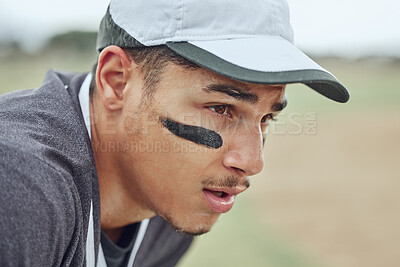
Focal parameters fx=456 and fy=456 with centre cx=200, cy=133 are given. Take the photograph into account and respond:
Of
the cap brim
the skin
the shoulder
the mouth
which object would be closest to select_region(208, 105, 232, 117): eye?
the skin

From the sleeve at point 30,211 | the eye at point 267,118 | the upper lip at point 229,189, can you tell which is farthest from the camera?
the eye at point 267,118

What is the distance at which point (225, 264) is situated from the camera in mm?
4641

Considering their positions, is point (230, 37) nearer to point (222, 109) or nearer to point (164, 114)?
point (222, 109)

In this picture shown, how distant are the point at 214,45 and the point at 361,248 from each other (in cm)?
425

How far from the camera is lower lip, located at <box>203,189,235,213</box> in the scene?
77.5 inches

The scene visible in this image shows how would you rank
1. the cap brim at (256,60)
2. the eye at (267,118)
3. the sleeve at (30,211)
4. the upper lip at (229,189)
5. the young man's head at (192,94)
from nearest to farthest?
the sleeve at (30,211) → the cap brim at (256,60) → the young man's head at (192,94) → the upper lip at (229,189) → the eye at (267,118)

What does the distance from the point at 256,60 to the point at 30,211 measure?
96cm

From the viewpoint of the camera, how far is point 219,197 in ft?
6.64

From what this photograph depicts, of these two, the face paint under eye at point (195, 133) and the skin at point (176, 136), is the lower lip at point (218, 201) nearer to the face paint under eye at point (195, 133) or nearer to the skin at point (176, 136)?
the skin at point (176, 136)

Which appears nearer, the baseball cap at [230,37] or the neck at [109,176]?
the baseball cap at [230,37]

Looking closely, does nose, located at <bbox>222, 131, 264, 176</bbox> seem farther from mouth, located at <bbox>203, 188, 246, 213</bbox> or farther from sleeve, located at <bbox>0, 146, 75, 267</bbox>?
sleeve, located at <bbox>0, 146, 75, 267</bbox>

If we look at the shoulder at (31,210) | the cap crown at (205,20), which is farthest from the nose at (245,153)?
the shoulder at (31,210)

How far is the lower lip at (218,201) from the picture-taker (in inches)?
77.5

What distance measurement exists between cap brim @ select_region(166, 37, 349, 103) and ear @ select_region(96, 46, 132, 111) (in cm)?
25
